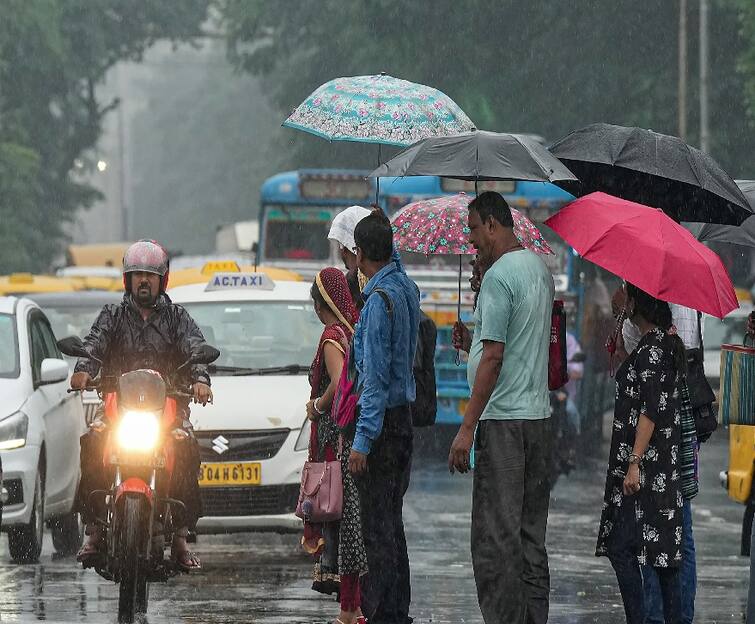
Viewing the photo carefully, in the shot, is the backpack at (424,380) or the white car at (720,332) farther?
the white car at (720,332)

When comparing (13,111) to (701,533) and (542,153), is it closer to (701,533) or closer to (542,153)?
(701,533)

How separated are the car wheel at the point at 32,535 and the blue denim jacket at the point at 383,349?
4.14 metres

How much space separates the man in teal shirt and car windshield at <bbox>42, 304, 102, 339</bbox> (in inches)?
334

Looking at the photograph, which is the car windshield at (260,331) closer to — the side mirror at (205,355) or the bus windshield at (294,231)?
the side mirror at (205,355)

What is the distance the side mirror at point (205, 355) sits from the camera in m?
9.20

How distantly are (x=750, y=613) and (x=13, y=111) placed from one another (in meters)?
33.7

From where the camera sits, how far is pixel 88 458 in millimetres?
9273

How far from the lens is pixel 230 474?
11523 mm

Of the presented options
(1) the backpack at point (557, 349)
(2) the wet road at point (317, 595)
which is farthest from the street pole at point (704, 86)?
(1) the backpack at point (557, 349)

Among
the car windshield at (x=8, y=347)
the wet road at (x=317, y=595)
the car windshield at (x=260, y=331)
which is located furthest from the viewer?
the car windshield at (x=260, y=331)

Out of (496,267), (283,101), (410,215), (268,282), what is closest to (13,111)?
(283,101)

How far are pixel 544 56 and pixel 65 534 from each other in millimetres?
24424

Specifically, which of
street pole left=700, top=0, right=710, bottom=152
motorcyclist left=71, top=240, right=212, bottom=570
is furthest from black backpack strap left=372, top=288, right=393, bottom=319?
street pole left=700, top=0, right=710, bottom=152

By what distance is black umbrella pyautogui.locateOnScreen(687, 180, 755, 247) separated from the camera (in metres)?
9.10
